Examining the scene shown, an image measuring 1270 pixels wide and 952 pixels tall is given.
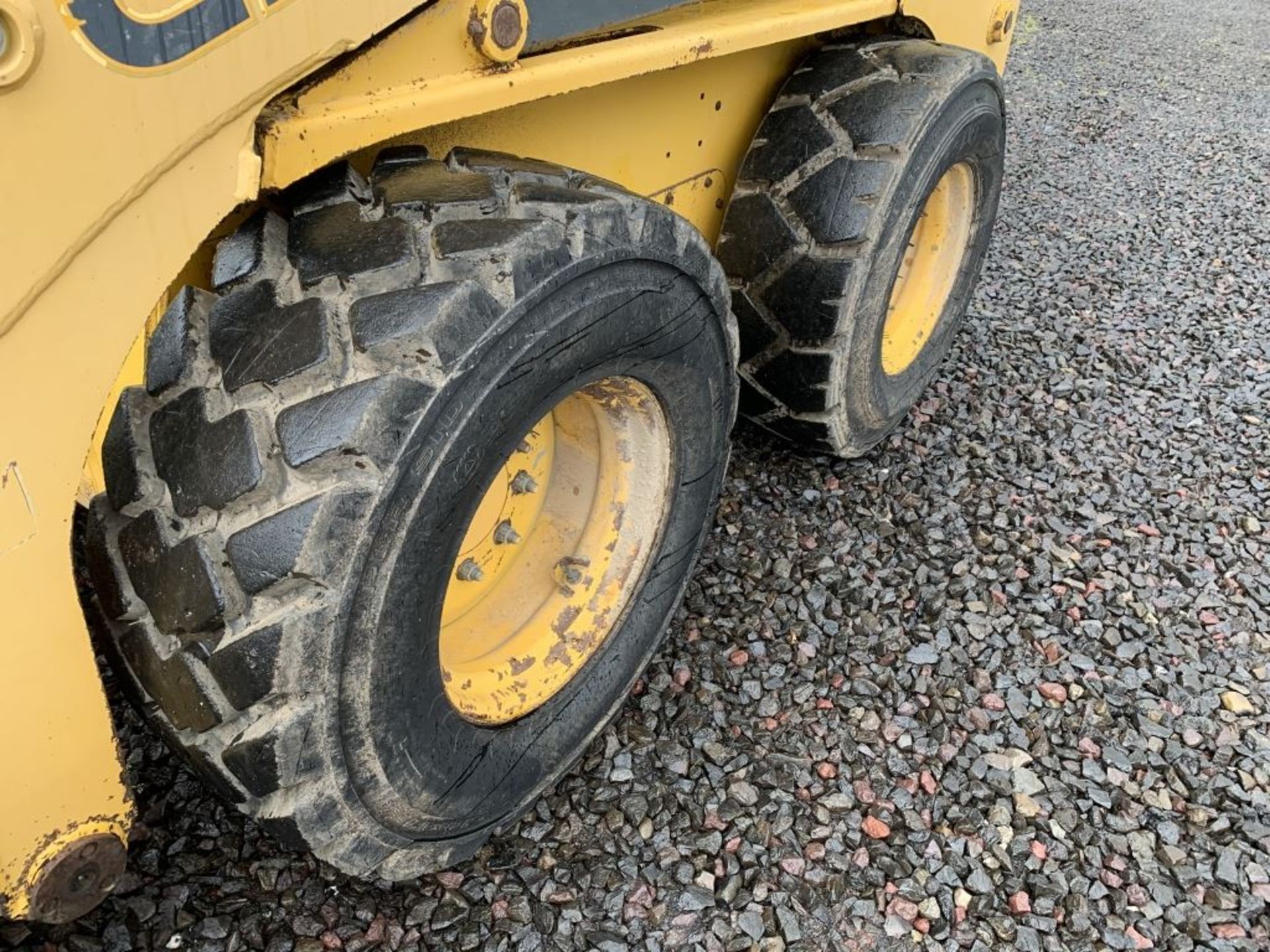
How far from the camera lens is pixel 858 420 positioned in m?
2.52

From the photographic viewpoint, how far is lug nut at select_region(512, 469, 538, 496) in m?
1.82

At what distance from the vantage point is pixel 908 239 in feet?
7.66

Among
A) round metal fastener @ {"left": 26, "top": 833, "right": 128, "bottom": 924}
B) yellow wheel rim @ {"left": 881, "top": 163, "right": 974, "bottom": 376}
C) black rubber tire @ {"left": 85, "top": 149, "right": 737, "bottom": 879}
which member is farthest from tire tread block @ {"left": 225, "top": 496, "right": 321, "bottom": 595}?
yellow wheel rim @ {"left": 881, "top": 163, "right": 974, "bottom": 376}

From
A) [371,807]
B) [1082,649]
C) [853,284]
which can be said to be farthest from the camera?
[1082,649]

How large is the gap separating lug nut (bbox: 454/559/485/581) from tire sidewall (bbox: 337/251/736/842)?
0.80ft

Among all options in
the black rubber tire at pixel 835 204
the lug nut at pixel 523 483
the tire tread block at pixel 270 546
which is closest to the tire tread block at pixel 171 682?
the tire tread block at pixel 270 546

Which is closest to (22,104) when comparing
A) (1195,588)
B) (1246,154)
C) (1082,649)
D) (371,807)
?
(371,807)

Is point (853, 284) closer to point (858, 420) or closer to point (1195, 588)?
point (858, 420)

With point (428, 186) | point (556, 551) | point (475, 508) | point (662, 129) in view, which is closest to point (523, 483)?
point (556, 551)

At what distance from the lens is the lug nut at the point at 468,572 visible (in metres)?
1.78

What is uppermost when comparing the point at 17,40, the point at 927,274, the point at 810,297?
the point at 17,40

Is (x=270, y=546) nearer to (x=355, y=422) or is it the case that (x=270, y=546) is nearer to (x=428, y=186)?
(x=355, y=422)

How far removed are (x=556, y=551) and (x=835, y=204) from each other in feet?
2.96

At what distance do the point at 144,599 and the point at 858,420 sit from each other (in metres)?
1.72
